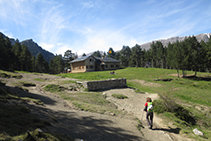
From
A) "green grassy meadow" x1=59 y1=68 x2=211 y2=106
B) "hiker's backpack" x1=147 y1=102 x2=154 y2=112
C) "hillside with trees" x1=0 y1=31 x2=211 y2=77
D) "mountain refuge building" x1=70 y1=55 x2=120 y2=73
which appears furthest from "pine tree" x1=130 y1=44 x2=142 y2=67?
"hiker's backpack" x1=147 y1=102 x2=154 y2=112

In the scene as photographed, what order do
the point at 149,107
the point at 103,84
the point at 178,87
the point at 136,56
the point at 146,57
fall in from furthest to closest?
the point at 136,56 → the point at 146,57 → the point at 178,87 → the point at 103,84 → the point at 149,107

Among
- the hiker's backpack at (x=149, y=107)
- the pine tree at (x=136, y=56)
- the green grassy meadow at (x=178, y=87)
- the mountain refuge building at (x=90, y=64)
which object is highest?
the pine tree at (x=136, y=56)

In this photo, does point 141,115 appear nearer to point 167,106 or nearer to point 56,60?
point 167,106

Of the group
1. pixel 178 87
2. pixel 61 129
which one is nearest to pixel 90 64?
pixel 178 87

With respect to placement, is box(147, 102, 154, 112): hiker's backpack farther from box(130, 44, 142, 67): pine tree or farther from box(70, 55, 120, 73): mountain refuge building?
box(130, 44, 142, 67): pine tree

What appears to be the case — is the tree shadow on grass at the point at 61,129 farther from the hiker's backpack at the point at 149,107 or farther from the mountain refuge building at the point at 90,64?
the mountain refuge building at the point at 90,64

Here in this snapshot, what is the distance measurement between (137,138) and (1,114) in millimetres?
5555

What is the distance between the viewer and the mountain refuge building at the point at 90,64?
48344 mm

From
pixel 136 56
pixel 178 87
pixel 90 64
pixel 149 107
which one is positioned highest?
pixel 136 56

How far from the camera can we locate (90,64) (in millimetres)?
49781

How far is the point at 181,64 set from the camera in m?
35.1

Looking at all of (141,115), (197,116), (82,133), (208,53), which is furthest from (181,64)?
(82,133)

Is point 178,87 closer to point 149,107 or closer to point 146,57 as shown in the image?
point 149,107

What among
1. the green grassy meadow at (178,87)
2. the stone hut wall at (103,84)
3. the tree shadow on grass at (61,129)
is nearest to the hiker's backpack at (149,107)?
the tree shadow on grass at (61,129)
